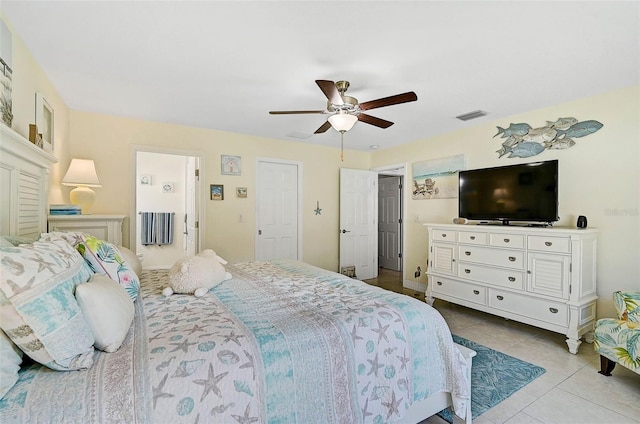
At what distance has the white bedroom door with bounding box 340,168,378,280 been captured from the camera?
5.18 metres

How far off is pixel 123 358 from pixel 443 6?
2.23 meters

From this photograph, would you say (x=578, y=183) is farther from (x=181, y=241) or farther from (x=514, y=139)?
(x=181, y=241)

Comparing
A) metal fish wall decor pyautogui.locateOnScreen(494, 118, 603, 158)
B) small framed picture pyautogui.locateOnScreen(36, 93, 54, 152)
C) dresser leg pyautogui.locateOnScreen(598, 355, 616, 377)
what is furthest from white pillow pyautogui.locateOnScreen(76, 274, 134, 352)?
metal fish wall decor pyautogui.locateOnScreen(494, 118, 603, 158)

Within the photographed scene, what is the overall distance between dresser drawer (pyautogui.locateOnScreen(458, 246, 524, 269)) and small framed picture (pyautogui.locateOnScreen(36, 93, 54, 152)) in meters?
4.13

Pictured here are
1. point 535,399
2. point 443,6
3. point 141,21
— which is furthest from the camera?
point 535,399

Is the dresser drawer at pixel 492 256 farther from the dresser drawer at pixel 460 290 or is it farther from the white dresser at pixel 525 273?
the dresser drawer at pixel 460 290

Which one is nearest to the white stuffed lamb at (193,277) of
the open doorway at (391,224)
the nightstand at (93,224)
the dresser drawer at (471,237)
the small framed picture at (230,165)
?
the nightstand at (93,224)

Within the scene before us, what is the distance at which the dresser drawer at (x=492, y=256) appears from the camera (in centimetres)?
302

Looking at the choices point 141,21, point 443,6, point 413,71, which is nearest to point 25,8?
point 141,21

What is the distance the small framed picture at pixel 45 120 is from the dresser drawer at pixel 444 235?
4.00 metres

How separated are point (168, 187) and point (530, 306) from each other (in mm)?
5721

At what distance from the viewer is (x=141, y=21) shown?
5.87 ft

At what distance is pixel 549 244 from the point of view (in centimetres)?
281

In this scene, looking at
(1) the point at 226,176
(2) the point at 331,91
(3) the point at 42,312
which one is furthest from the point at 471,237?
(3) the point at 42,312
